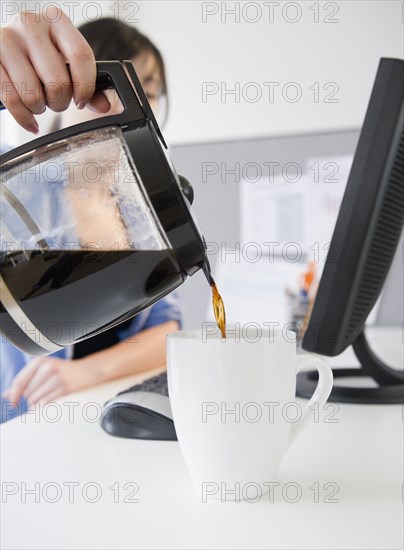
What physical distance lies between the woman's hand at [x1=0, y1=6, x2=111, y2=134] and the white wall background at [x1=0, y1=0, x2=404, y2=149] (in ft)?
4.02

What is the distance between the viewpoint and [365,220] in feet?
1.96

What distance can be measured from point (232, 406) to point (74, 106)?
0.96 m

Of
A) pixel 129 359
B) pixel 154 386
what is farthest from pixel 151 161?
pixel 129 359

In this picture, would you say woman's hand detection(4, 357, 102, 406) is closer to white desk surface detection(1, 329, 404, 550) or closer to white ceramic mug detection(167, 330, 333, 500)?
white desk surface detection(1, 329, 404, 550)

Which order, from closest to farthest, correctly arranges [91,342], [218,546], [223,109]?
[218,546]
[91,342]
[223,109]

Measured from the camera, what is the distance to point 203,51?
173 centimetres

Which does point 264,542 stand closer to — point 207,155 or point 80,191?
point 80,191

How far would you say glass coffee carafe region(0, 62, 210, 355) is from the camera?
0.38m

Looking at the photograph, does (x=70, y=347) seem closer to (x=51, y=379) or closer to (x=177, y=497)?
(x=51, y=379)

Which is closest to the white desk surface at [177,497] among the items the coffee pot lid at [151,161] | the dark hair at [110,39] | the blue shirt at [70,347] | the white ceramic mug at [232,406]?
the white ceramic mug at [232,406]

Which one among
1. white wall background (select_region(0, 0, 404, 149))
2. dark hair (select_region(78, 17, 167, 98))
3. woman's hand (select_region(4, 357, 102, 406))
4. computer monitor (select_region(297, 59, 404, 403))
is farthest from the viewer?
white wall background (select_region(0, 0, 404, 149))

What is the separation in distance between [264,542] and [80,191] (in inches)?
10.1

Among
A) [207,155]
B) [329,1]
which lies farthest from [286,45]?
[207,155]

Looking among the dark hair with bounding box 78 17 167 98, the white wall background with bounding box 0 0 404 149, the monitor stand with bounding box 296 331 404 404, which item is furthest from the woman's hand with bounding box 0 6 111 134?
the white wall background with bounding box 0 0 404 149
